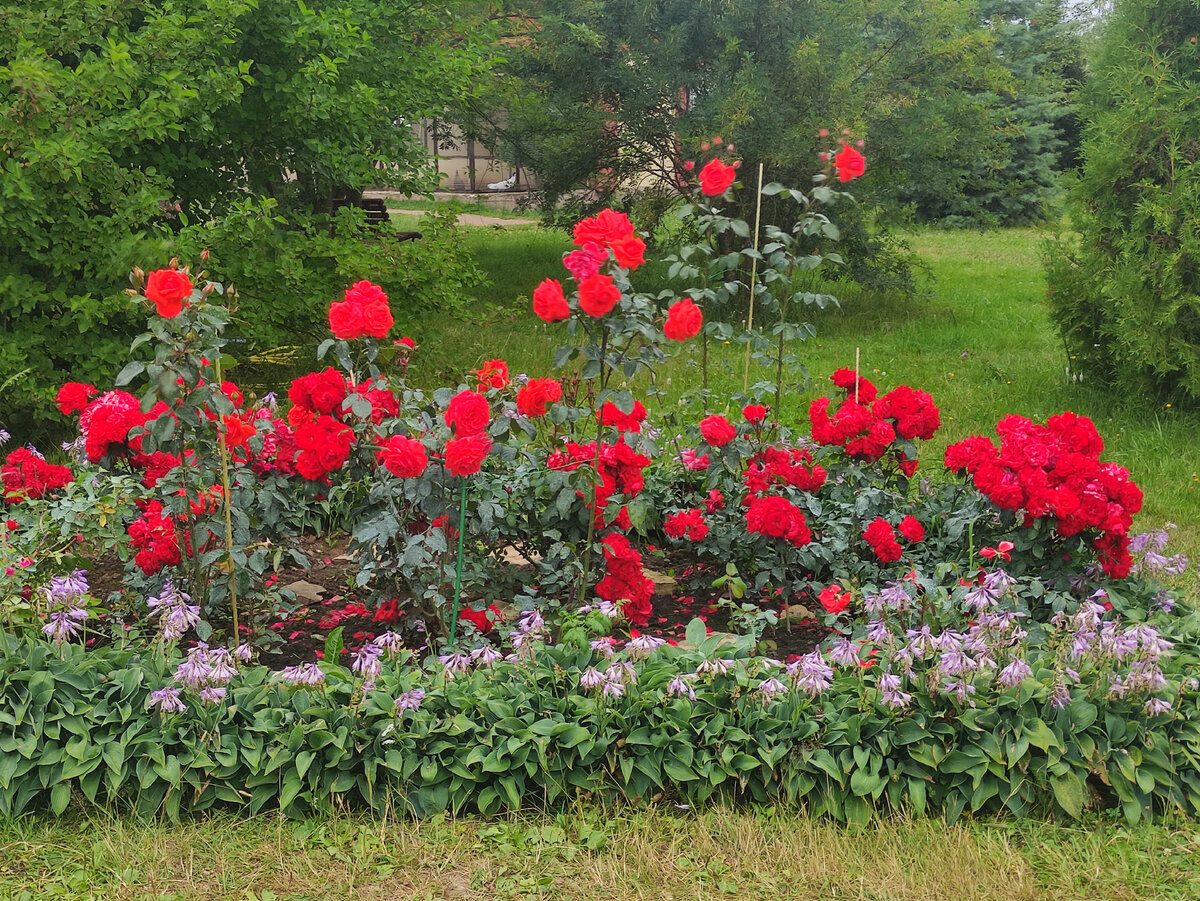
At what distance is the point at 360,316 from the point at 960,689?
1.79m

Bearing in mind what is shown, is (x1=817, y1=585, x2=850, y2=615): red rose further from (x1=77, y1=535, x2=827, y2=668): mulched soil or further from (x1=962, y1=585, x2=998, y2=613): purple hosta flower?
(x1=962, y1=585, x2=998, y2=613): purple hosta flower

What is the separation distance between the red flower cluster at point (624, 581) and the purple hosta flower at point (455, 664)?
1.78 ft

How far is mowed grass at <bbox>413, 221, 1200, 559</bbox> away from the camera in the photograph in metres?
5.27

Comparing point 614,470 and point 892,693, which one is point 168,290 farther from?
point 892,693

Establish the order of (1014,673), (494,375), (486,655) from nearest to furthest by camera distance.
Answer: (1014,673) < (486,655) < (494,375)

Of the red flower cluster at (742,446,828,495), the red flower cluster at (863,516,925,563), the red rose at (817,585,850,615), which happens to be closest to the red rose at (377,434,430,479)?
the red rose at (817,585,850,615)

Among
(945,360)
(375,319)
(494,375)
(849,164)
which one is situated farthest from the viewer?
(945,360)

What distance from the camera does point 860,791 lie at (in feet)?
8.24

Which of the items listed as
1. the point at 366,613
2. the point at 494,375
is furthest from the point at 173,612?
the point at 494,375

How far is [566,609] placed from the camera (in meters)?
3.17

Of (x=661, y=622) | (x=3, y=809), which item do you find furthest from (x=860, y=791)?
(x=3, y=809)

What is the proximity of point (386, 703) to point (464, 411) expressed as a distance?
76 centimetres

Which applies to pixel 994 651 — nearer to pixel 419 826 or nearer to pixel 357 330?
pixel 419 826

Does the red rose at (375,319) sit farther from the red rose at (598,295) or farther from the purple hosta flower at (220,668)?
the purple hosta flower at (220,668)
